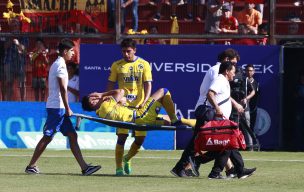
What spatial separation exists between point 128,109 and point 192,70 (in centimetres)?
783

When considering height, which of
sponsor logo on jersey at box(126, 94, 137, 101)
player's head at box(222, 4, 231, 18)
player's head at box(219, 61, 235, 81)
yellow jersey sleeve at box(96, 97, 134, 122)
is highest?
player's head at box(222, 4, 231, 18)

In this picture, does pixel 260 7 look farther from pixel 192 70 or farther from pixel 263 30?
pixel 192 70

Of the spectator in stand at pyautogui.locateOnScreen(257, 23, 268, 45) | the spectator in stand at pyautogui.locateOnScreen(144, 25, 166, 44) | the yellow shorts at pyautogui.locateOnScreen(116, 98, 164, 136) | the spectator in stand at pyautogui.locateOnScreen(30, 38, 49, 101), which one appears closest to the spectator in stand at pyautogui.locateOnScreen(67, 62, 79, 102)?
the spectator in stand at pyautogui.locateOnScreen(30, 38, 49, 101)

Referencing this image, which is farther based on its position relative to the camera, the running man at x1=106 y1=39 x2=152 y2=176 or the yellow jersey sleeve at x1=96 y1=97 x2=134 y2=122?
the running man at x1=106 y1=39 x2=152 y2=176

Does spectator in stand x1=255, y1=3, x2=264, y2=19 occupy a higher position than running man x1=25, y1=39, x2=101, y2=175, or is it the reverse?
spectator in stand x1=255, y1=3, x2=264, y2=19

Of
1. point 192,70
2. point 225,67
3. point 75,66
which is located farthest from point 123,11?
point 225,67

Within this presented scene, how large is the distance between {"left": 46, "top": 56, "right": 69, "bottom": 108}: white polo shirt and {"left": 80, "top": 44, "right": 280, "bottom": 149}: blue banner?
25.4ft

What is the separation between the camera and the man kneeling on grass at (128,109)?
15.3 metres

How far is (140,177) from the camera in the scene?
1512 cm

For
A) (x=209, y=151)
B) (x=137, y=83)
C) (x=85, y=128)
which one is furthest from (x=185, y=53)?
(x=209, y=151)

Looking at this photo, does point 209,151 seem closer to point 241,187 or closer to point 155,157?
point 241,187

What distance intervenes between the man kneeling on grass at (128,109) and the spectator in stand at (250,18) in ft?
25.7

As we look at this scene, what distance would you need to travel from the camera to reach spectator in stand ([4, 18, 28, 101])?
2370 cm

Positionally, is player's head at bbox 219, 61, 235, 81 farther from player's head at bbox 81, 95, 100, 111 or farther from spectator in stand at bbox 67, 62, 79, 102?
spectator in stand at bbox 67, 62, 79, 102
